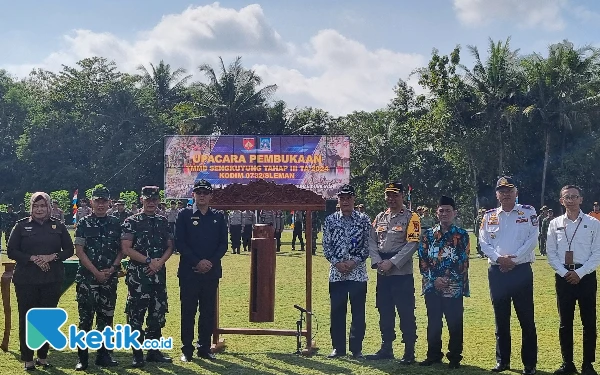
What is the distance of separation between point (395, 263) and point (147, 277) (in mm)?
2428

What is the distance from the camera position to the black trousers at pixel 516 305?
22.2 ft

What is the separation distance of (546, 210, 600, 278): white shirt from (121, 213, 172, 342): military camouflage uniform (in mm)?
3708

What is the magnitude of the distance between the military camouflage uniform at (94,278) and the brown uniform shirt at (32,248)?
0.22 m

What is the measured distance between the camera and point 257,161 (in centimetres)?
2791

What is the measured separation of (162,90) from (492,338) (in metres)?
50.5

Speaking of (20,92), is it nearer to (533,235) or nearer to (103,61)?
(103,61)

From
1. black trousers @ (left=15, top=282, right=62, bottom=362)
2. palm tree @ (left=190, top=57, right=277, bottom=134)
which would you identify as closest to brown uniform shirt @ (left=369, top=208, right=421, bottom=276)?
black trousers @ (left=15, top=282, right=62, bottom=362)

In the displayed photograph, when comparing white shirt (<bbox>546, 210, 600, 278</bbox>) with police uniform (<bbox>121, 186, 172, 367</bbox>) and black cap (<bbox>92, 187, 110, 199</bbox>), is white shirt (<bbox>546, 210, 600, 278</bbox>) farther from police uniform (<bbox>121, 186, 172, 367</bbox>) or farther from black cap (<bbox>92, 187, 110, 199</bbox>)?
black cap (<bbox>92, 187, 110, 199</bbox>)

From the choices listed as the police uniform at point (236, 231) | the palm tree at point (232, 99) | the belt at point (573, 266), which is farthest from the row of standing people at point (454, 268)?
the palm tree at point (232, 99)

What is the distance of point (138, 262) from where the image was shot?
7207 millimetres

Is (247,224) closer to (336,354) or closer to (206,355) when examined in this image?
(206,355)

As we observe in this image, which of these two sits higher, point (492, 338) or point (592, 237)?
point (592, 237)

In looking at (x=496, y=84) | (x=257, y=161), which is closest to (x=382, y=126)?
(x=496, y=84)

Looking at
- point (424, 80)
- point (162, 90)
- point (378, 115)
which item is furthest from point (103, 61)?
point (424, 80)
